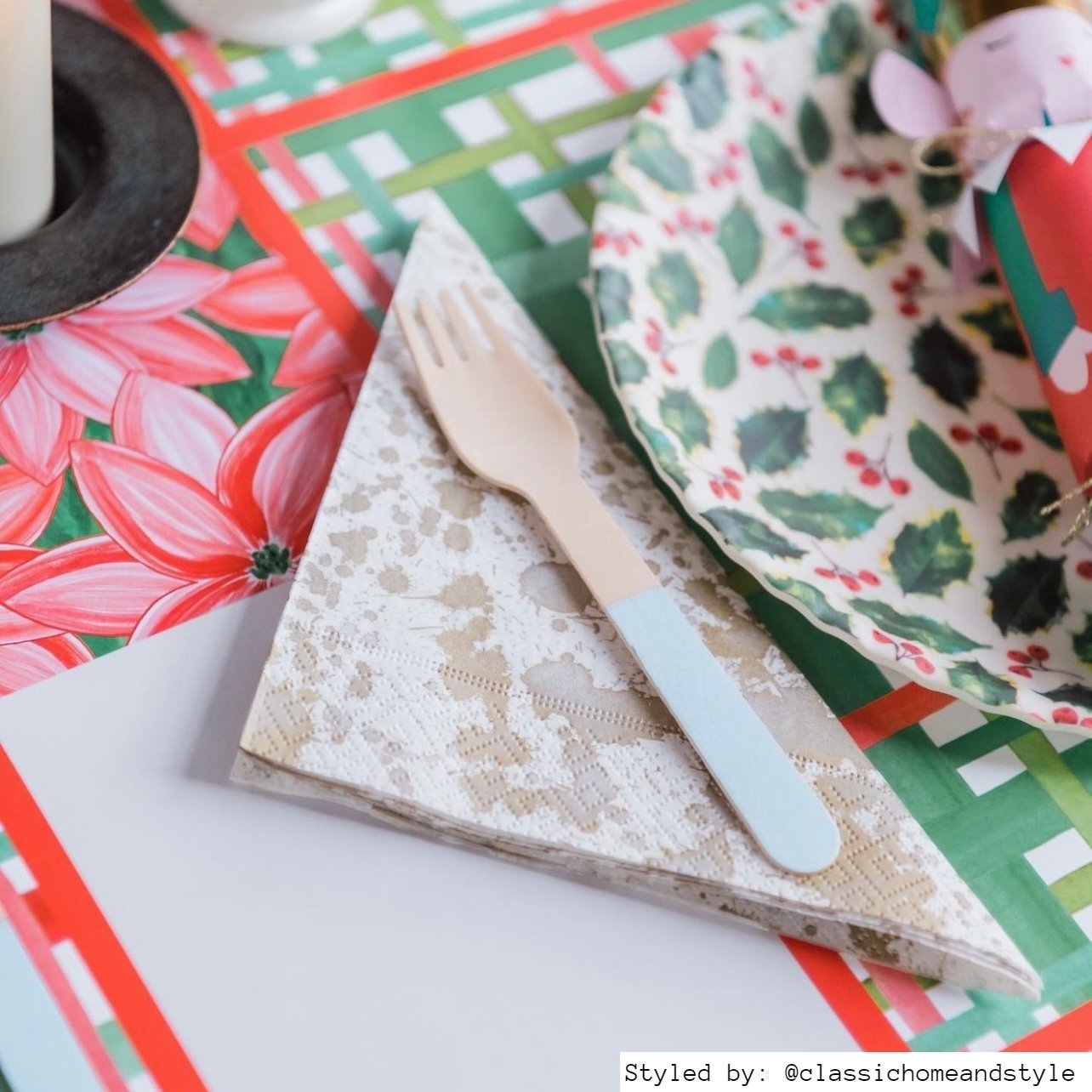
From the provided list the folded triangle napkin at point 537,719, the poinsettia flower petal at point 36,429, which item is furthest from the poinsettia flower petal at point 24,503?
the folded triangle napkin at point 537,719

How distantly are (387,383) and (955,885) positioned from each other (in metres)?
0.28

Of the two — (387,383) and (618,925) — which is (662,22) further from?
(618,925)

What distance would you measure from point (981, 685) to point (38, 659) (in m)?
0.33

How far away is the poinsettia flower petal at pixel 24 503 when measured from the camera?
1.54 feet

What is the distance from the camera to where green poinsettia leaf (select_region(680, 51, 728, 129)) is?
58 cm

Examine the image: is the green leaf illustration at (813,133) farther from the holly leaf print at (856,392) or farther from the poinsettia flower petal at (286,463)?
the poinsettia flower petal at (286,463)

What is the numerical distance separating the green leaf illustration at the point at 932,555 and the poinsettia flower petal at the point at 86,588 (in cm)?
28

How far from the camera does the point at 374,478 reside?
475 mm

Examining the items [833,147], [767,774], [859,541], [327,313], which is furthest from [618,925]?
[833,147]

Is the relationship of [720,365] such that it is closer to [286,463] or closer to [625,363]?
[625,363]

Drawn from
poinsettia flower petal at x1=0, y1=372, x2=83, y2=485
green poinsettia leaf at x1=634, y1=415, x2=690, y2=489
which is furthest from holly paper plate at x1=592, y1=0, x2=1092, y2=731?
poinsettia flower petal at x1=0, y1=372, x2=83, y2=485

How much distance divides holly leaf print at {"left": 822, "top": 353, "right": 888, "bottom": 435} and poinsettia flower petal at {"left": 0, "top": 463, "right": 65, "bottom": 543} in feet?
1.04

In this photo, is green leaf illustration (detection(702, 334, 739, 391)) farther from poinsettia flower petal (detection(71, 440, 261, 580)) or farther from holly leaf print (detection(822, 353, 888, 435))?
poinsettia flower petal (detection(71, 440, 261, 580))

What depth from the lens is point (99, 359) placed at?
20.2 inches
